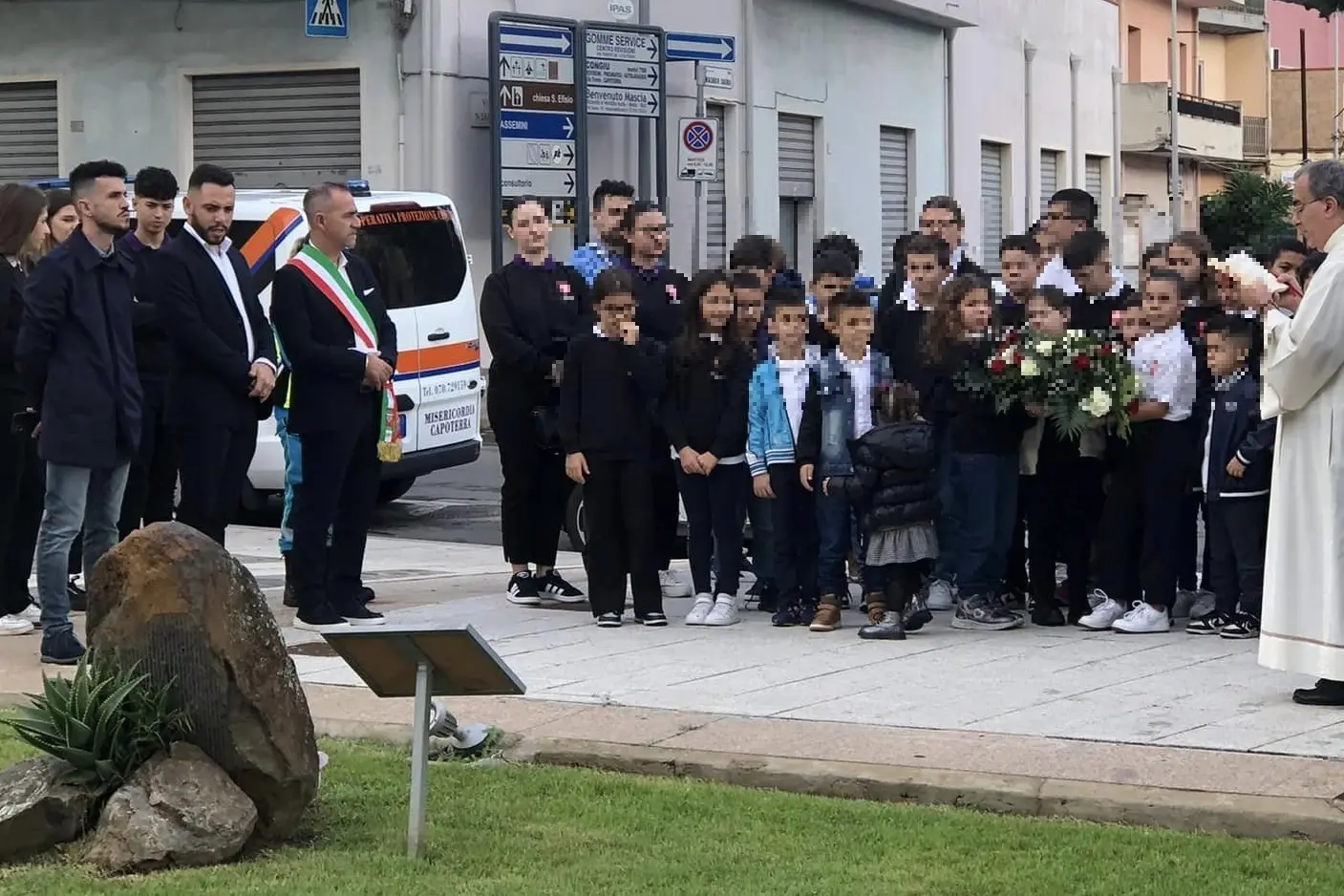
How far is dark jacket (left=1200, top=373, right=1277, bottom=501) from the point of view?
9234mm

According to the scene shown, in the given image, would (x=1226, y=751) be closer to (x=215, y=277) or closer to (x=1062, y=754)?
(x=1062, y=754)

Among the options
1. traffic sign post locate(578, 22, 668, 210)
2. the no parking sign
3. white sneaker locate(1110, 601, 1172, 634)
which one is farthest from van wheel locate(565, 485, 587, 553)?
traffic sign post locate(578, 22, 668, 210)

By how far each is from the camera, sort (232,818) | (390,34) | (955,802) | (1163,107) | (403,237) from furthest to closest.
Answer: (1163,107) → (390,34) → (403,237) → (955,802) → (232,818)

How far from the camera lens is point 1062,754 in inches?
276

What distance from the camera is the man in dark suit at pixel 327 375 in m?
9.87

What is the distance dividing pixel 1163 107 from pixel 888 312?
34.9 metres

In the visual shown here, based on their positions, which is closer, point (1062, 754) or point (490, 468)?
point (1062, 754)

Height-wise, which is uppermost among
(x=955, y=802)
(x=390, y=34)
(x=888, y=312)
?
(x=390, y=34)

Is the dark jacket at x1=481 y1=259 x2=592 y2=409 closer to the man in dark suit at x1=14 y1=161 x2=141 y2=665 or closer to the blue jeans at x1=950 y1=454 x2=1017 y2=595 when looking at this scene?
the blue jeans at x1=950 y1=454 x2=1017 y2=595

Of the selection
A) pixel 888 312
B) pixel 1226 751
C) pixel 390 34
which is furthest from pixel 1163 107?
pixel 1226 751

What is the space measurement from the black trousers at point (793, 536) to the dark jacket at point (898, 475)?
1.48 ft

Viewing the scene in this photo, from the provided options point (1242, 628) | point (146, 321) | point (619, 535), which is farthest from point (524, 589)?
point (1242, 628)

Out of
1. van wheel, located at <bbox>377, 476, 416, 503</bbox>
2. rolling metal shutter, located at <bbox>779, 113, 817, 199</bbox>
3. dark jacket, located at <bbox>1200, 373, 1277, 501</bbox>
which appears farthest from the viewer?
rolling metal shutter, located at <bbox>779, 113, 817, 199</bbox>

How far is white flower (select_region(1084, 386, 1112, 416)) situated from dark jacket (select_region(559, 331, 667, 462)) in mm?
1939
